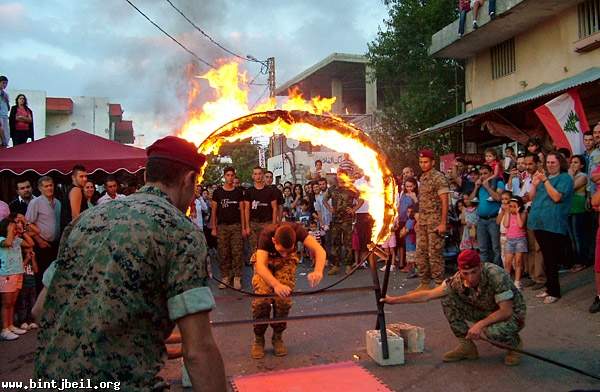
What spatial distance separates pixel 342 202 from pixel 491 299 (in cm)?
634

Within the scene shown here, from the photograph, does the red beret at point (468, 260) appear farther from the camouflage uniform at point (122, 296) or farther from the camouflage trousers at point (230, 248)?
the camouflage trousers at point (230, 248)

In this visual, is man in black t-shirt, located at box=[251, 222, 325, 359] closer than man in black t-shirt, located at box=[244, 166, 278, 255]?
Yes

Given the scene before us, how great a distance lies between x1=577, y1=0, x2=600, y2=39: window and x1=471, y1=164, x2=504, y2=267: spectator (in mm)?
5145

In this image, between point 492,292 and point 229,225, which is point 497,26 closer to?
point 229,225

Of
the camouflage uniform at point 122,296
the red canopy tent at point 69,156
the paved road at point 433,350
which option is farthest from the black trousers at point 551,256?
the red canopy tent at point 69,156

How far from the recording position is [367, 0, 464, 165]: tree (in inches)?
699

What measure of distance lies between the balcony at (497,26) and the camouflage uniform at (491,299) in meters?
9.28

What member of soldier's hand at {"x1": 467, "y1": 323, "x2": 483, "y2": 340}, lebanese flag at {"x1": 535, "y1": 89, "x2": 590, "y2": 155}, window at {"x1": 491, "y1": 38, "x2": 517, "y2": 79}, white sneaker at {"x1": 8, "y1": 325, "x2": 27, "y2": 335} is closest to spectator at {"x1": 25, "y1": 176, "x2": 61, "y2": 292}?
white sneaker at {"x1": 8, "y1": 325, "x2": 27, "y2": 335}

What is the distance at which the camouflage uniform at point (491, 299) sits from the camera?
191 inches

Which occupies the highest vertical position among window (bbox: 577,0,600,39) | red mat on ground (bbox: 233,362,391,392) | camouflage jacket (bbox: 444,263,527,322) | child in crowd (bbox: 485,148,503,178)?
window (bbox: 577,0,600,39)

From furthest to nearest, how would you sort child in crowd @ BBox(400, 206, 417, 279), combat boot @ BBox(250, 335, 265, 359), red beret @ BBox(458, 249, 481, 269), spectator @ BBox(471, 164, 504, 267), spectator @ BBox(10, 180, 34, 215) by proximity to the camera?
child in crowd @ BBox(400, 206, 417, 279) → spectator @ BBox(471, 164, 504, 267) → spectator @ BBox(10, 180, 34, 215) → combat boot @ BBox(250, 335, 265, 359) → red beret @ BBox(458, 249, 481, 269)

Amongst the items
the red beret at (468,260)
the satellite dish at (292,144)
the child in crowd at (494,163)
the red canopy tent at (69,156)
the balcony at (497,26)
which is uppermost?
the balcony at (497,26)

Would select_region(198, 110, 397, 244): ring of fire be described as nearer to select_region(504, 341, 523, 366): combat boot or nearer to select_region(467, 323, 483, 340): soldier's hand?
select_region(467, 323, 483, 340): soldier's hand

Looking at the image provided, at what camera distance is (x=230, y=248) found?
367 inches
